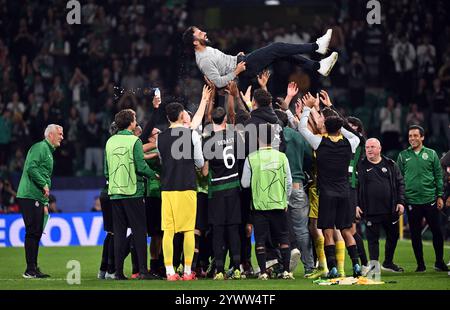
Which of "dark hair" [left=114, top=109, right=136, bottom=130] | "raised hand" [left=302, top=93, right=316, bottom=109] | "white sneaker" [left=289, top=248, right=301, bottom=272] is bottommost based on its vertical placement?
"white sneaker" [left=289, top=248, right=301, bottom=272]

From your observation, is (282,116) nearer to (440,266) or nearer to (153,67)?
(440,266)

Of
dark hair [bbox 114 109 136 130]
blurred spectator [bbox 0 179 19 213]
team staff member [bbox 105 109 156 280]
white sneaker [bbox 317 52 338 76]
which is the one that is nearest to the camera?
team staff member [bbox 105 109 156 280]

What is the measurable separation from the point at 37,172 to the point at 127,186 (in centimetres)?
171

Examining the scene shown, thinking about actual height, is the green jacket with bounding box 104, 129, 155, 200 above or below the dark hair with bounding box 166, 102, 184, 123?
below

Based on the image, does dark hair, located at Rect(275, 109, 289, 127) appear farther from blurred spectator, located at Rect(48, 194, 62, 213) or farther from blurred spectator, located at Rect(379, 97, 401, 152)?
blurred spectator, located at Rect(379, 97, 401, 152)

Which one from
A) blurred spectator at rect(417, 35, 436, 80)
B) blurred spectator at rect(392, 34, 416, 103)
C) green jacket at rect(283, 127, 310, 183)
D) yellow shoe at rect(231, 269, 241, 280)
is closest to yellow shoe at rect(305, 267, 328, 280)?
yellow shoe at rect(231, 269, 241, 280)

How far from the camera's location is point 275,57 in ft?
50.4

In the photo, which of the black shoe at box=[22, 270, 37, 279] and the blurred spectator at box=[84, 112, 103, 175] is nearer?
the black shoe at box=[22, 270, 37, 279]

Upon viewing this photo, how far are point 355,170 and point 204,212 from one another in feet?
7.71

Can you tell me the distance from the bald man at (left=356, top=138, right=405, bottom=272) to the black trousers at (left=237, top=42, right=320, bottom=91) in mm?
1670

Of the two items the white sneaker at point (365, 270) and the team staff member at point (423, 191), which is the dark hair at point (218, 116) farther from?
the team staff member at point (423, 191)

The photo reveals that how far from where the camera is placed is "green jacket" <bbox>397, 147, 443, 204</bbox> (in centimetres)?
1667
